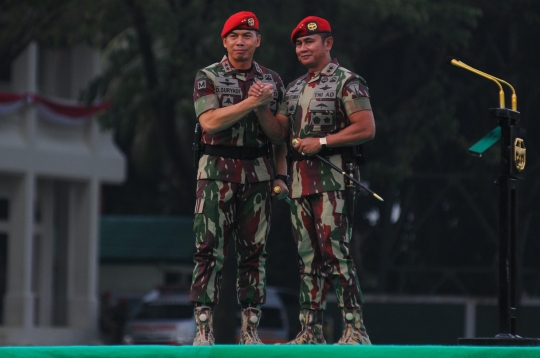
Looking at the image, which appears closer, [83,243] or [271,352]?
[271,352]

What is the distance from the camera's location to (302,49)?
775 centimetres

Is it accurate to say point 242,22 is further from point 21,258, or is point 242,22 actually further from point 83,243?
point 83,243

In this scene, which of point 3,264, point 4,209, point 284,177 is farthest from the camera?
point 3,264

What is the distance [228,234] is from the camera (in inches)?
304

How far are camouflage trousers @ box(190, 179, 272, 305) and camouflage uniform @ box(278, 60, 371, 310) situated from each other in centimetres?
25

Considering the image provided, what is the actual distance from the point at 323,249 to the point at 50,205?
22.1 metres

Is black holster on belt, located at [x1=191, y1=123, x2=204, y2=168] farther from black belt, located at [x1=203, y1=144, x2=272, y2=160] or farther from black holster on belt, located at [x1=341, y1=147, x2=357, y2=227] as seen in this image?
black holster on belt, located at [x1=341, y1=147, x2=357, y2=227]

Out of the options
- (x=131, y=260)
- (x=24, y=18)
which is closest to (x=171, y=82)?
(x=24, y=18)

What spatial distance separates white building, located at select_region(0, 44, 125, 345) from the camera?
88.8 feet

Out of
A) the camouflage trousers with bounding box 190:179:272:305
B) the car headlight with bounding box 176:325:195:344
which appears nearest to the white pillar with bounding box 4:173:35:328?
the car headlight with bounding box 176:325:195:344

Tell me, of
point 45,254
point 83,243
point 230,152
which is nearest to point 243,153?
point 230,152

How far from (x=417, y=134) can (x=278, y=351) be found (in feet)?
56.8

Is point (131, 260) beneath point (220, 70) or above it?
beneath

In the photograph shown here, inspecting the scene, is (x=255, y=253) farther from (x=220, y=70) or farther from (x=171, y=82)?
(x=171, y=82)
